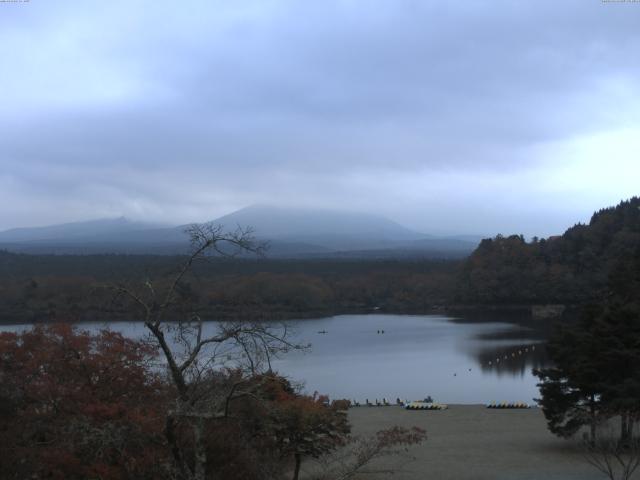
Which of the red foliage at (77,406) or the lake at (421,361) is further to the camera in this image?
the lake at (421,361)

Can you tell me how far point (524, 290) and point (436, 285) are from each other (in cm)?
821

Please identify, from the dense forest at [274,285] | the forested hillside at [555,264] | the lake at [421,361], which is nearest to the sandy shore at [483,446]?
the lake at [421,361]

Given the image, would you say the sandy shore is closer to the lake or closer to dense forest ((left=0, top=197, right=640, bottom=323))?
the lake

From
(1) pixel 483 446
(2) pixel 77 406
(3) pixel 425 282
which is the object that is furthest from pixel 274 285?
(2) pixel 77 406

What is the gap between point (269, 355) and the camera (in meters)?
3.74

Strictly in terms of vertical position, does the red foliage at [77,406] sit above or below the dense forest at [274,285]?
above

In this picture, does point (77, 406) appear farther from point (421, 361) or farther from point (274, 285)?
point (274, 285)

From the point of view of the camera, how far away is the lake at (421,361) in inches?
706

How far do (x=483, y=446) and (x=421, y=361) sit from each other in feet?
43.5

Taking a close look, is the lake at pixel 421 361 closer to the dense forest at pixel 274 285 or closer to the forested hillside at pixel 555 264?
the forested hillside at pixel 555 264

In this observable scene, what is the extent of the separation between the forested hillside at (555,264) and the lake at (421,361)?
22.4 feet

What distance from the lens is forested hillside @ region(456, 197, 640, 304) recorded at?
133 ft

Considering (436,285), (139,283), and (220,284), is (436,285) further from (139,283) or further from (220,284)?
(139,283)

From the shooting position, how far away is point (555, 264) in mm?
43531
